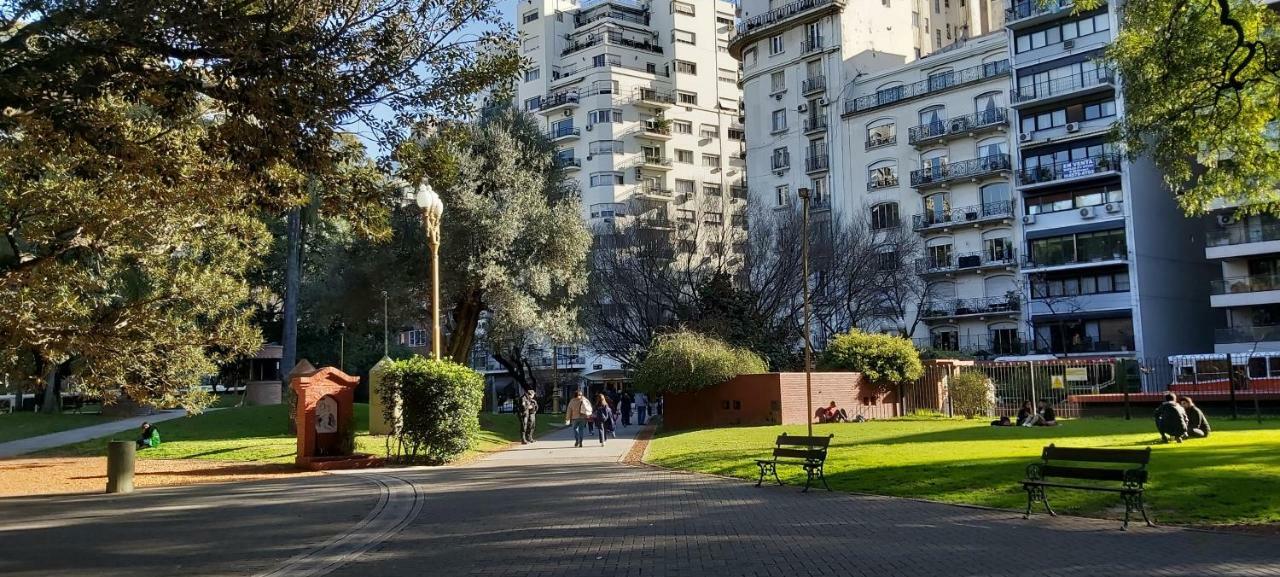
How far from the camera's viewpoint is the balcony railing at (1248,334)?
45.6 metres

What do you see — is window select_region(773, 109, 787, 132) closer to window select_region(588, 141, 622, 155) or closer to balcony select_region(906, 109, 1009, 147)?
balcony select_region(906, 109, 1009, 147)

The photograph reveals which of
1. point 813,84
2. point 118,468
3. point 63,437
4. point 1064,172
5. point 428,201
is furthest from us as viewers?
point 813,84

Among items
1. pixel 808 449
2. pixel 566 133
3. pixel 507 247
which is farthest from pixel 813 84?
pixel 808 449

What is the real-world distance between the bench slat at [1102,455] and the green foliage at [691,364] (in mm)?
18731

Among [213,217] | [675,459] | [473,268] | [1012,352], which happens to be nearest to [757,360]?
[473,268]

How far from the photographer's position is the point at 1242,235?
4753 centimetres

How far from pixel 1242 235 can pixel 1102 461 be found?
44553mm

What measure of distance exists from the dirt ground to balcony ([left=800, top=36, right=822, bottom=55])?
160 ft

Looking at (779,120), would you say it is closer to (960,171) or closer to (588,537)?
(960,171)

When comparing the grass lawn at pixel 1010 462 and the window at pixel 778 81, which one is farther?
the window at pixel 778 81

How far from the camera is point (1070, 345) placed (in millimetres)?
51125

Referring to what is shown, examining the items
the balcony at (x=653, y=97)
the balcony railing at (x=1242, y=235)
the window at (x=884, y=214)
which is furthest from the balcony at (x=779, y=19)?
the balcony railing at (x=1242, y=235)

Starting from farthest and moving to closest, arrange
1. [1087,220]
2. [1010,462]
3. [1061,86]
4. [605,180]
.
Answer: [605,180] → [1061,86] → [1087,220] → [1010,462]

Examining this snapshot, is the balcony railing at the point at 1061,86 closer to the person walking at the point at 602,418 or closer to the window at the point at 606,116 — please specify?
the window at the point at 606,116
